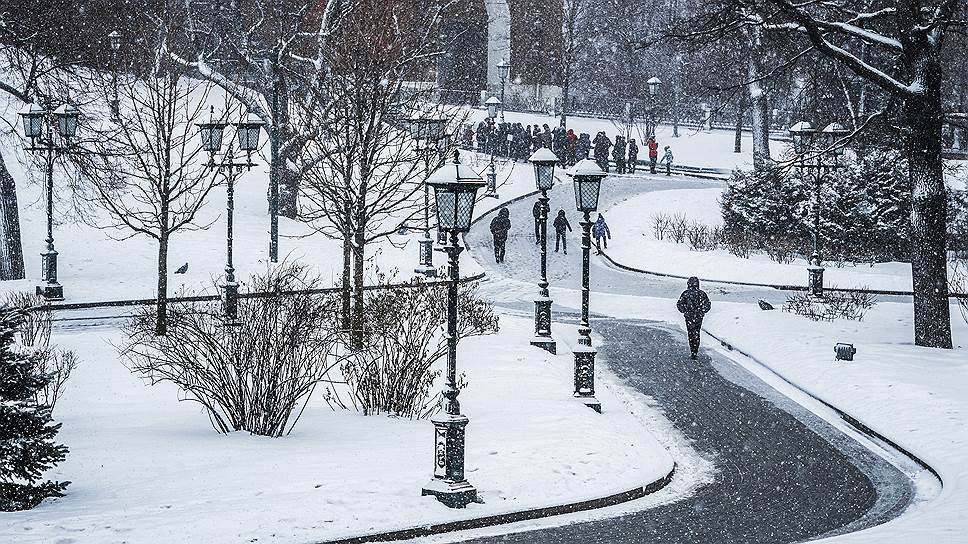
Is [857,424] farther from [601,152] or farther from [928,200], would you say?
[601,152]

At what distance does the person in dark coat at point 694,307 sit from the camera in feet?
73.3

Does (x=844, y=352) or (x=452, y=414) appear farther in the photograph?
(x=844, y=352)

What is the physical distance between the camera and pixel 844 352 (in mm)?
20672

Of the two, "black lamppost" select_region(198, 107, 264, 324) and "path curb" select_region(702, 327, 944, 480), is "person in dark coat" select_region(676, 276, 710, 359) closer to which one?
"path curb" select_region(702, 327, 944, 480)

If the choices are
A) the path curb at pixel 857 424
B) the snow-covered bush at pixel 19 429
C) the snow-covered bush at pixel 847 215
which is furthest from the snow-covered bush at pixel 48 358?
the snow-covered bush at pixel 847 215

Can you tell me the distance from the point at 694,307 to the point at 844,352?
2.97 meters

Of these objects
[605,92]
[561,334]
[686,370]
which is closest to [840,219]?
[561,334]

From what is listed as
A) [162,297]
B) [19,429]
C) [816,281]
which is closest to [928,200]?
[816,281]

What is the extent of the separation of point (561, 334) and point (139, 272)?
42.6 feet

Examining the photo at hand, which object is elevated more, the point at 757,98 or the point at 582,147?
the point at 757,98

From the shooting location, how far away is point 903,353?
21.4 m

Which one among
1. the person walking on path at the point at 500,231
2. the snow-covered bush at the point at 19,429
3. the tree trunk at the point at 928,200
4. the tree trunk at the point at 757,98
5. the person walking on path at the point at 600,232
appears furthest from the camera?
the tree trunk at the point at 757,98

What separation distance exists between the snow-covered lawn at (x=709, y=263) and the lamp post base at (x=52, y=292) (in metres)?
16.9

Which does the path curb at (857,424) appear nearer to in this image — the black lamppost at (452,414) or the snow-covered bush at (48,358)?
the black lamppost at (452,414)
